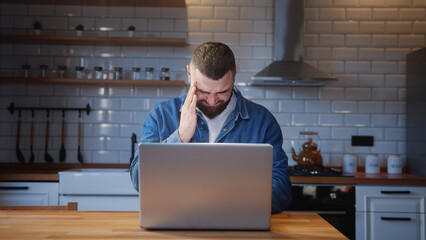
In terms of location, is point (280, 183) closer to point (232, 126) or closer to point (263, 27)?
point (232, 126)

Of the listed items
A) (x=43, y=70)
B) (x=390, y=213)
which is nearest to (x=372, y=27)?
(x=390, y=213)

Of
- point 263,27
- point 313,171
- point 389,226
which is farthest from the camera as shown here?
point 263,27

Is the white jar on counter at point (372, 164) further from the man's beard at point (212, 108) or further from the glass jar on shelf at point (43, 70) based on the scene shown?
the glass jar on shelf at point (43, 70)

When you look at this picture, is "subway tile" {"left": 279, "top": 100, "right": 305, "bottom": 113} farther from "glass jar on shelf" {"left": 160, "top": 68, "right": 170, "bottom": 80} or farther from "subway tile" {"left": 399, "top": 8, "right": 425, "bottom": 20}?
"subway tile" {"left": 399, "top": 8, "right": 425, "bottom": 20}

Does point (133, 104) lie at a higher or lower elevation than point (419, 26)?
lower

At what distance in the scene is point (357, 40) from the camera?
135 inches

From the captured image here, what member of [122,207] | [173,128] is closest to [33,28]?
[122,207]

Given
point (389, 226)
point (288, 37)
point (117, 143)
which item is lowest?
point (389, 226)

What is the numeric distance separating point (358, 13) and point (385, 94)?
0.74 metres

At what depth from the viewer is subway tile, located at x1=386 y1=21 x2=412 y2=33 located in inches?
135

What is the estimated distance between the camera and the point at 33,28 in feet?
11.1

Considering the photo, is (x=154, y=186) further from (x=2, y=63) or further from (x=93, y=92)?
(x=2, y=63)

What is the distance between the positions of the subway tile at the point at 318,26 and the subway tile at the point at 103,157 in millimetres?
1994

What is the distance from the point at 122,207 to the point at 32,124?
3.95 ft
